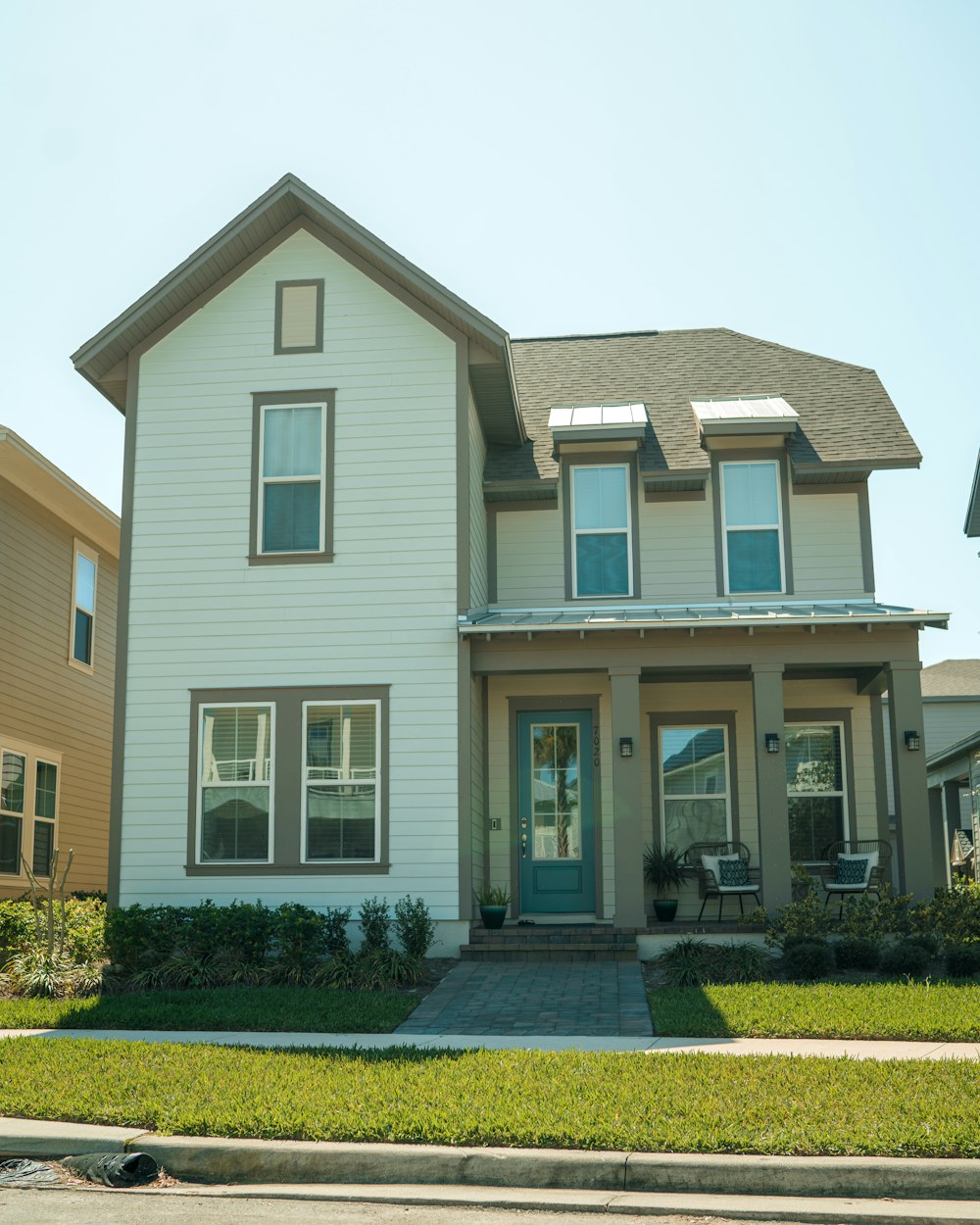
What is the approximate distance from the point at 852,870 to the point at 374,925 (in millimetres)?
5308

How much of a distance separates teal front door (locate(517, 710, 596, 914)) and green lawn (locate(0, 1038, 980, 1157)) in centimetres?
708

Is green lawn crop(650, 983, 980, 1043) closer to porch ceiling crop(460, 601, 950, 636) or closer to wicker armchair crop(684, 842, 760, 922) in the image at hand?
wicker armchair crop(684, 842, 760, 922)

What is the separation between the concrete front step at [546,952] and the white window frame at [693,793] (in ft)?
9.21

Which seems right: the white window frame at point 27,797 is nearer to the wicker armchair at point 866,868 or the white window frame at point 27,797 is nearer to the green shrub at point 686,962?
the green shrub at point 686,962

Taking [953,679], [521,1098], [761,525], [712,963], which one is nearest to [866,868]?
[712,963]

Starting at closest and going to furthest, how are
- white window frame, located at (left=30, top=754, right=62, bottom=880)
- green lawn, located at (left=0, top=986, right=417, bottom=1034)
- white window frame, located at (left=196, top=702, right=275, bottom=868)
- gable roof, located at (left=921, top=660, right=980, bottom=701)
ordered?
1. green lawn, located at (left=0, top=986, right=417, bottom=1034)
2. white window frame, located at (left=196, top=702, right=275, bottom=868)
3. white window frame, located at (left=30, top=754, right=62, bottom=880)
4. gable roof, located at (left=921, top=660, right=980, bottom=701)

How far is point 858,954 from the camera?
1222 cm

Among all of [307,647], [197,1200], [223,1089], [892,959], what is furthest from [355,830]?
[197,1200]

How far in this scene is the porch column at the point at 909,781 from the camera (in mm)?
13391

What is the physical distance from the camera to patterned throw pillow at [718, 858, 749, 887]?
14.6 meters

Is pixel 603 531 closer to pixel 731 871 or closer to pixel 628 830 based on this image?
pixel 628 830

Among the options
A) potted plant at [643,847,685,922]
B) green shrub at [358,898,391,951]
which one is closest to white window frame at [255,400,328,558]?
green shrub at [358,898,391,951]

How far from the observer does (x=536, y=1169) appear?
6.32 meters

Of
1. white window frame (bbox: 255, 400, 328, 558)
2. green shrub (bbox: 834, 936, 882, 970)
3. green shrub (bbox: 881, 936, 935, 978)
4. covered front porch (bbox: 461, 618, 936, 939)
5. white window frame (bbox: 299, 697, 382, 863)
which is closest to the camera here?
green shrub (bbox: 881, 936, 935, 978)
